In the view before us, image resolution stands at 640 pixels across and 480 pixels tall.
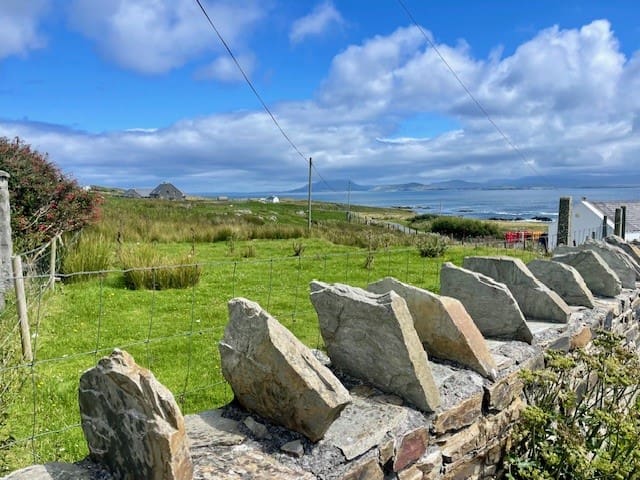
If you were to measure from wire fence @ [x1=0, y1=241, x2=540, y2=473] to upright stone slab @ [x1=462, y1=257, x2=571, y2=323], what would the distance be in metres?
1.70

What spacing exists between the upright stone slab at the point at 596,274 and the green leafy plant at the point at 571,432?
1463mm

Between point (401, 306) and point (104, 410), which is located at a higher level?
point (401, 306)

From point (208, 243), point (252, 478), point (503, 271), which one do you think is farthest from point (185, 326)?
point (208, 243)

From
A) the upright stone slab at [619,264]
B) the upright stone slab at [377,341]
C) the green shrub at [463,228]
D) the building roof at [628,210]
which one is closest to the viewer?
the upright stone slab at [377,341]

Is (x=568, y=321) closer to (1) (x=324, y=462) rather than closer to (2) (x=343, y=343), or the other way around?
(2) (x=343, y=343)

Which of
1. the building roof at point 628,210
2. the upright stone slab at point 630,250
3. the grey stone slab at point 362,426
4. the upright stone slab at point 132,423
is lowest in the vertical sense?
the grey stone slab at point 362,426

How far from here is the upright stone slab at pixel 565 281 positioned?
14.3ft

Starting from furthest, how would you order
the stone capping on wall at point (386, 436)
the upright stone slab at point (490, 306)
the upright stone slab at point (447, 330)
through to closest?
the upright stone slab at point (490, 306) < the upright stone slab at point (447, 330) < the stone capping on wall at point (386, 436)

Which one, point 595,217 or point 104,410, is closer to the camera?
point 104,410

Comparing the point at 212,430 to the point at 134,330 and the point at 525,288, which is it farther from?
the point at 134,330

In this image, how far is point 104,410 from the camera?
5.85 ft

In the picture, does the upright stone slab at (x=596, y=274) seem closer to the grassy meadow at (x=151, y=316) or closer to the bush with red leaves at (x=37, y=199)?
the grassy meadow at (x=151, y=316)

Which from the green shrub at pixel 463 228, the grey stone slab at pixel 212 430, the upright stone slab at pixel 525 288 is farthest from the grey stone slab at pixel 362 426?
the green shrub at pixel 463 228

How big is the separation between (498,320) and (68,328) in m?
4.77
